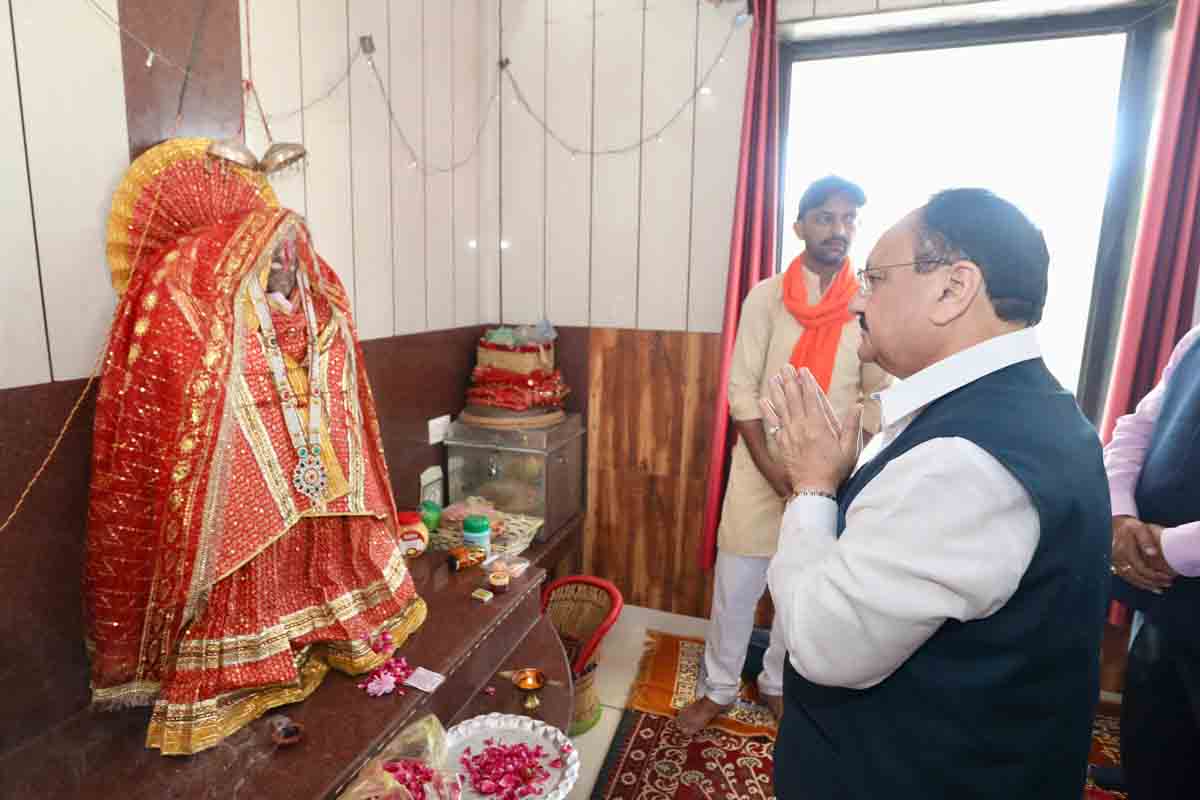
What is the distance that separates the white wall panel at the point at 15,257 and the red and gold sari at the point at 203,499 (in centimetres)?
15

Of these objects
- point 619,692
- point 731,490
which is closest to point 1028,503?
point 731,490

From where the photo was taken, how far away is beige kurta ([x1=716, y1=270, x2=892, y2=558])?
2172 millimetres

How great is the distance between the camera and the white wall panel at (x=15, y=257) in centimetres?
116

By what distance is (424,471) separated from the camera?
250cm

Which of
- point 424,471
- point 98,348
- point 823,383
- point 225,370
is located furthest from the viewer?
point 424,471

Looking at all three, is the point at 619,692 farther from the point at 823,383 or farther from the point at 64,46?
the point at 64,46

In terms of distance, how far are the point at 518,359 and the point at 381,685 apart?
150 centimetres

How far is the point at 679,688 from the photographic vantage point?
8.16 feet

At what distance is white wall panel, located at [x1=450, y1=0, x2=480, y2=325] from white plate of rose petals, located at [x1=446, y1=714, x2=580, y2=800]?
163cm

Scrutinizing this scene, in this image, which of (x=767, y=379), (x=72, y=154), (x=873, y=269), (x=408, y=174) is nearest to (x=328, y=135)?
(x=408, y=174)

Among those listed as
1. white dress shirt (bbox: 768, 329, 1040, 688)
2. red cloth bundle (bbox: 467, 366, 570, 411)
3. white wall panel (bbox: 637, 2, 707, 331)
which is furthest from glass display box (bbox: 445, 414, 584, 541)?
white dress shirt (bbox: 768, 329, 1040, 688)

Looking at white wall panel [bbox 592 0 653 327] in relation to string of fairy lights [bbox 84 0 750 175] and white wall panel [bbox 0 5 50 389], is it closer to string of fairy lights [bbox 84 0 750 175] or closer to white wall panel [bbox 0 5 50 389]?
string of fairy lights [bbox 84 0 750 175]

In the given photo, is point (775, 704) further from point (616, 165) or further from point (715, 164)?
point (616, 165)

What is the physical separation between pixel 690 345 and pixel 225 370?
1846 millimetres
